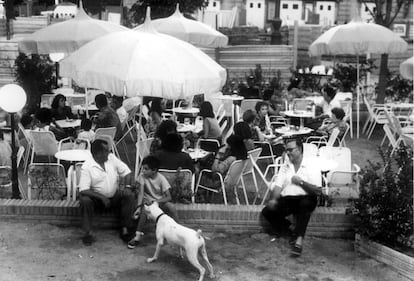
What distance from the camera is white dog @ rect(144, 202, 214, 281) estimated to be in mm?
5201

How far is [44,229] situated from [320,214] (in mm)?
Result: 2865

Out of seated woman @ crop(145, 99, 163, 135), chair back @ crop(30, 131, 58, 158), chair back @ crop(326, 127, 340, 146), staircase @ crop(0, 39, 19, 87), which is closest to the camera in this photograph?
chair back @ crop(30, 131, 58, 158)

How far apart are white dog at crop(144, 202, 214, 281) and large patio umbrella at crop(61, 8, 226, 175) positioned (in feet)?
4.17

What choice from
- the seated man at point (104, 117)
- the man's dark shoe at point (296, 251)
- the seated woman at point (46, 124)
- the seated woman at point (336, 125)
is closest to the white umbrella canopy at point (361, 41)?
the seated woman at point (336, 125)

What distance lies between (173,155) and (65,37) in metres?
4.16

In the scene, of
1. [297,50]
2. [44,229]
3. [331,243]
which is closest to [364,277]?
[331,243]

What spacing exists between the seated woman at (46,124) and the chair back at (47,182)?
2009mm

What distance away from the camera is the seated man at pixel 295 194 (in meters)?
6.03

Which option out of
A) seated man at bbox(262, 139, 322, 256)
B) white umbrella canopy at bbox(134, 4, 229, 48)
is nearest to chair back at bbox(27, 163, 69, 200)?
seated man at bbox(262, 139, 322, 256)

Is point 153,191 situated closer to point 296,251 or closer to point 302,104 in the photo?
point 296,251

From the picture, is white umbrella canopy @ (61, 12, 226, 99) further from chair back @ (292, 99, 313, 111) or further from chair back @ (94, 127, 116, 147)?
chair back @ (292, 99, 313, 111)

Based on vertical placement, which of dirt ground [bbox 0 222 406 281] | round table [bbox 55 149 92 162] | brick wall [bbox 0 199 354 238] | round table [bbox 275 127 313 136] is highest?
round table [bbox 55 149 92 162]

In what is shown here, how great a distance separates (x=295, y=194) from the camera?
6.13 meters

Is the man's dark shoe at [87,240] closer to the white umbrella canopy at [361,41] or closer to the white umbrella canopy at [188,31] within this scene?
the white umbrella canopy at [188,31]
